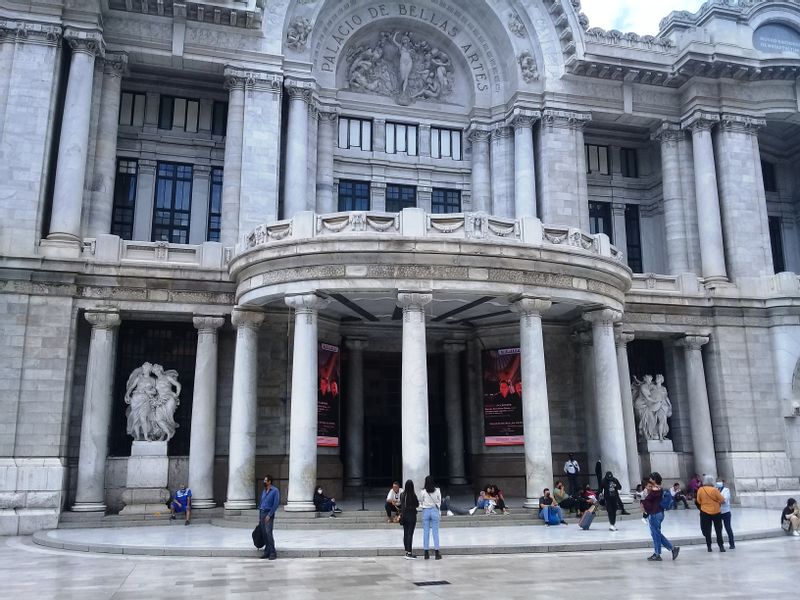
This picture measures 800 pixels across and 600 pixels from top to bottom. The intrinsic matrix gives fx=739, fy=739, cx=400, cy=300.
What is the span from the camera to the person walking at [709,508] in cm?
1900

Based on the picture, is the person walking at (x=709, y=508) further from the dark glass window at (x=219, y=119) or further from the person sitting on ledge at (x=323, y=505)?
the dark glass window at (x=219, y=119)

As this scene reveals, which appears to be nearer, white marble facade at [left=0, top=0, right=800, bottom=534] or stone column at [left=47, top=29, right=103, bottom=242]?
white marble facade at [left=0, top=0, right=800, bottom=534]

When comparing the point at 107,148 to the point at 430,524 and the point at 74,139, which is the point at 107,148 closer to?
the point at 74,139

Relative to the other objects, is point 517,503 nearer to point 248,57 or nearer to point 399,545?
point 399,545

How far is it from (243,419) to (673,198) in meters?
26.3

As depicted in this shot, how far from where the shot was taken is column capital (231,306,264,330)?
2873cm

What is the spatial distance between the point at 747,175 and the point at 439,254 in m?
22.5

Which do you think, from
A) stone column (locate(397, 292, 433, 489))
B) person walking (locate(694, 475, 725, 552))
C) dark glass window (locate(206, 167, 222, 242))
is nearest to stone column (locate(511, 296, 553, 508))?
stone column (locate(397, 292, 433, 489))

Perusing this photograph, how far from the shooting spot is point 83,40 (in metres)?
32.4

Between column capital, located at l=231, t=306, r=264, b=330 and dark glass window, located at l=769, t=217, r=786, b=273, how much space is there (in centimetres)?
3231

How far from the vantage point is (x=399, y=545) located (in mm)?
20078

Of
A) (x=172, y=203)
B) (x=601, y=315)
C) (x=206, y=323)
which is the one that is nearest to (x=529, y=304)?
(x=601, y=315)

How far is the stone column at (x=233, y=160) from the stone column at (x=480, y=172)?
12793 millimetres

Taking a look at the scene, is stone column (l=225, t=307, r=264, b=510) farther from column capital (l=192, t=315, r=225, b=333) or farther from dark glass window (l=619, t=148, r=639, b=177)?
dark glass window (l=619, t=148, r=639, b=177)
